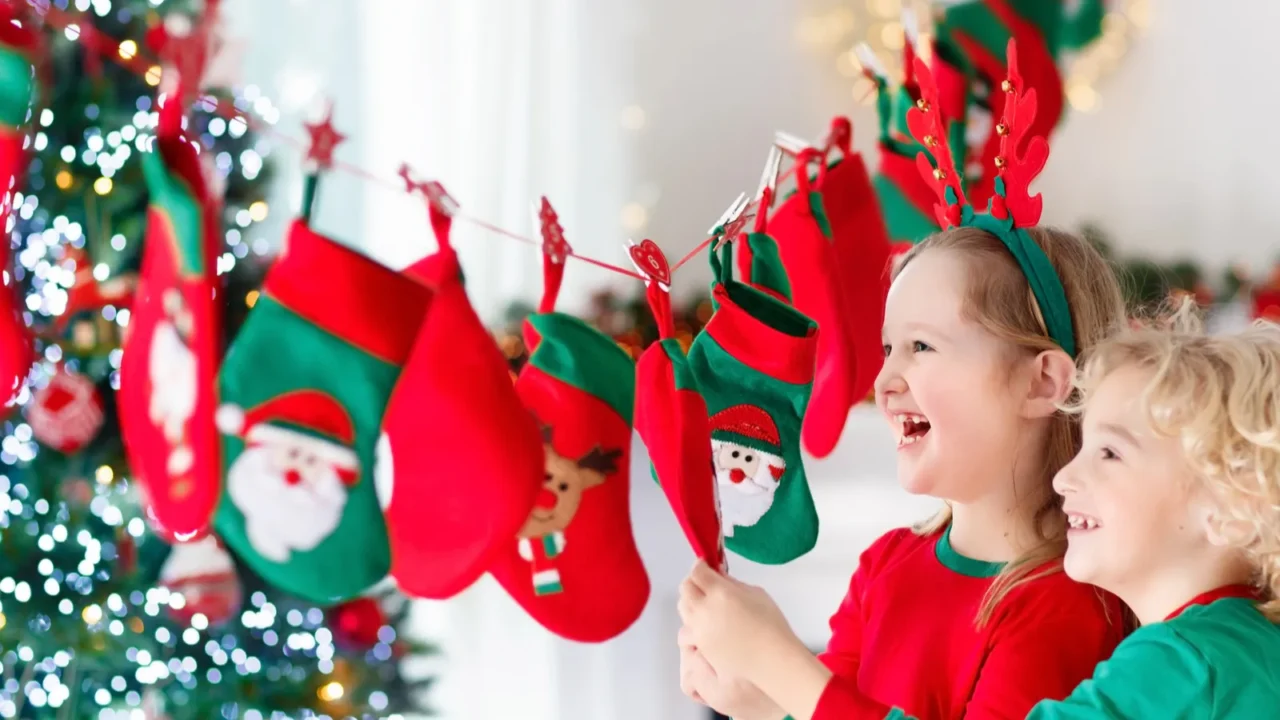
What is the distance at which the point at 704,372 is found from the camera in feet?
4.39

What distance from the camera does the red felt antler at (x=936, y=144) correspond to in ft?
4.09

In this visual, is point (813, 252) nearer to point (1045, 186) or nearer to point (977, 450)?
point (977, 450)

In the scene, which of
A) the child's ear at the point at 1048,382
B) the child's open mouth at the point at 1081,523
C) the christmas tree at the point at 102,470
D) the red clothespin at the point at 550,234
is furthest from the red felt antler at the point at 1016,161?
the christmas tree at the point at 102,470

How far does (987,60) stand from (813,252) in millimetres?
1103

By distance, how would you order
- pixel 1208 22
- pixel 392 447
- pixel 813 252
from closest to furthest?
pixel 392 447
pixel 813 252
pixel 1208 22

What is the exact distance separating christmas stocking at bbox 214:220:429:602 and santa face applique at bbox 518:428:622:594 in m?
0.17

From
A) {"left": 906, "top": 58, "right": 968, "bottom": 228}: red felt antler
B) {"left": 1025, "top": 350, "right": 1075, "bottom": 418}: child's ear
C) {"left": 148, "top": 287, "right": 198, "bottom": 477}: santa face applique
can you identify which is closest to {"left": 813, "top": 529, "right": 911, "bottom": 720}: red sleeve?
{"left": 1025, "top": 350, "right": 1075, "bottom": 418}: child's ear

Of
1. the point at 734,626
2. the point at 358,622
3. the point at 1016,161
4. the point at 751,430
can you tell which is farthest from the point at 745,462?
the point at 358,622

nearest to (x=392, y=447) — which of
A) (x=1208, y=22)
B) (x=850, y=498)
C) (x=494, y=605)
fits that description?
(x=494, y=605)

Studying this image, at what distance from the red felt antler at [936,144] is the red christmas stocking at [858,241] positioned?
435 mm

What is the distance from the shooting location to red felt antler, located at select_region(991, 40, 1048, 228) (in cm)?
120

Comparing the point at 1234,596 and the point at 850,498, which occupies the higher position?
the point at 1234,596

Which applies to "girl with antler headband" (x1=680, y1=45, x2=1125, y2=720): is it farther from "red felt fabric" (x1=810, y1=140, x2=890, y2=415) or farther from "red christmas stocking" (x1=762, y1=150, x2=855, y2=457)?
"red felt fabric" (x1=810, y1=140, x2=890, y2=415)

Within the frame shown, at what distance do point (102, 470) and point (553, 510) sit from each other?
43.6 inches
